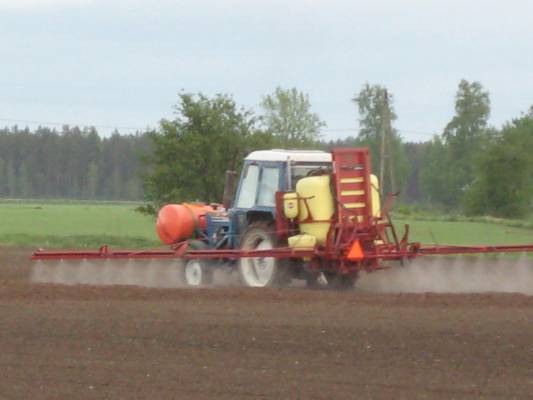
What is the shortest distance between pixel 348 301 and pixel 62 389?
21.1 ft

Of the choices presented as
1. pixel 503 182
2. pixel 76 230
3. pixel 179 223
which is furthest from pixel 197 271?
pixel 503 182

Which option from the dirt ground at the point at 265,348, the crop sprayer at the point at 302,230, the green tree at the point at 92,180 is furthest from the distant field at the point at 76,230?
the green tree at the point at 92,180

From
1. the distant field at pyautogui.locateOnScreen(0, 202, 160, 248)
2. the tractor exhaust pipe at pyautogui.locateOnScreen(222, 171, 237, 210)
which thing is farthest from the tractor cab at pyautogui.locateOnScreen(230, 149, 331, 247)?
the distant field at pyautogui.locateOnScreen(0, 202, 160, 248)

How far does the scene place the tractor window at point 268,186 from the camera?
62.4 ft

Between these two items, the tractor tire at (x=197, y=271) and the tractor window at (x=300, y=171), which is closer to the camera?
the tractor window at (x=300, y=171)

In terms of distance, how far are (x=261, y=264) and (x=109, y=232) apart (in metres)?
27.8

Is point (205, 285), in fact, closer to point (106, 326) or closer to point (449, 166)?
point (106, 326)

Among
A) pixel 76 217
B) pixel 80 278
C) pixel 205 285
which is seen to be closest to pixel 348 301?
pixel 205 285

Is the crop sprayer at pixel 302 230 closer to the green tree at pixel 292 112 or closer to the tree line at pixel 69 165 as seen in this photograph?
the green tree at pixel 292 112

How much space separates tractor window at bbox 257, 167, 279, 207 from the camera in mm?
19031

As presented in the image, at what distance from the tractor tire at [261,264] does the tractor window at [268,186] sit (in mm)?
334

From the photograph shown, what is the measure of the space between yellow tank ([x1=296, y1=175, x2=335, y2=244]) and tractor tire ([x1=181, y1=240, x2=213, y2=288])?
2404 millimetres

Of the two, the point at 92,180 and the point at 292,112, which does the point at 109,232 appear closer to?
the point at 292,112

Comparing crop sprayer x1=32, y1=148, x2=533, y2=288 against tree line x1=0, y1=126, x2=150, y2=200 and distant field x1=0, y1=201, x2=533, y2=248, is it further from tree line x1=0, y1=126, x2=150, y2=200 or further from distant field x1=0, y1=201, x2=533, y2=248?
tree line x1=0, y1=126, x2=150, y2=200
